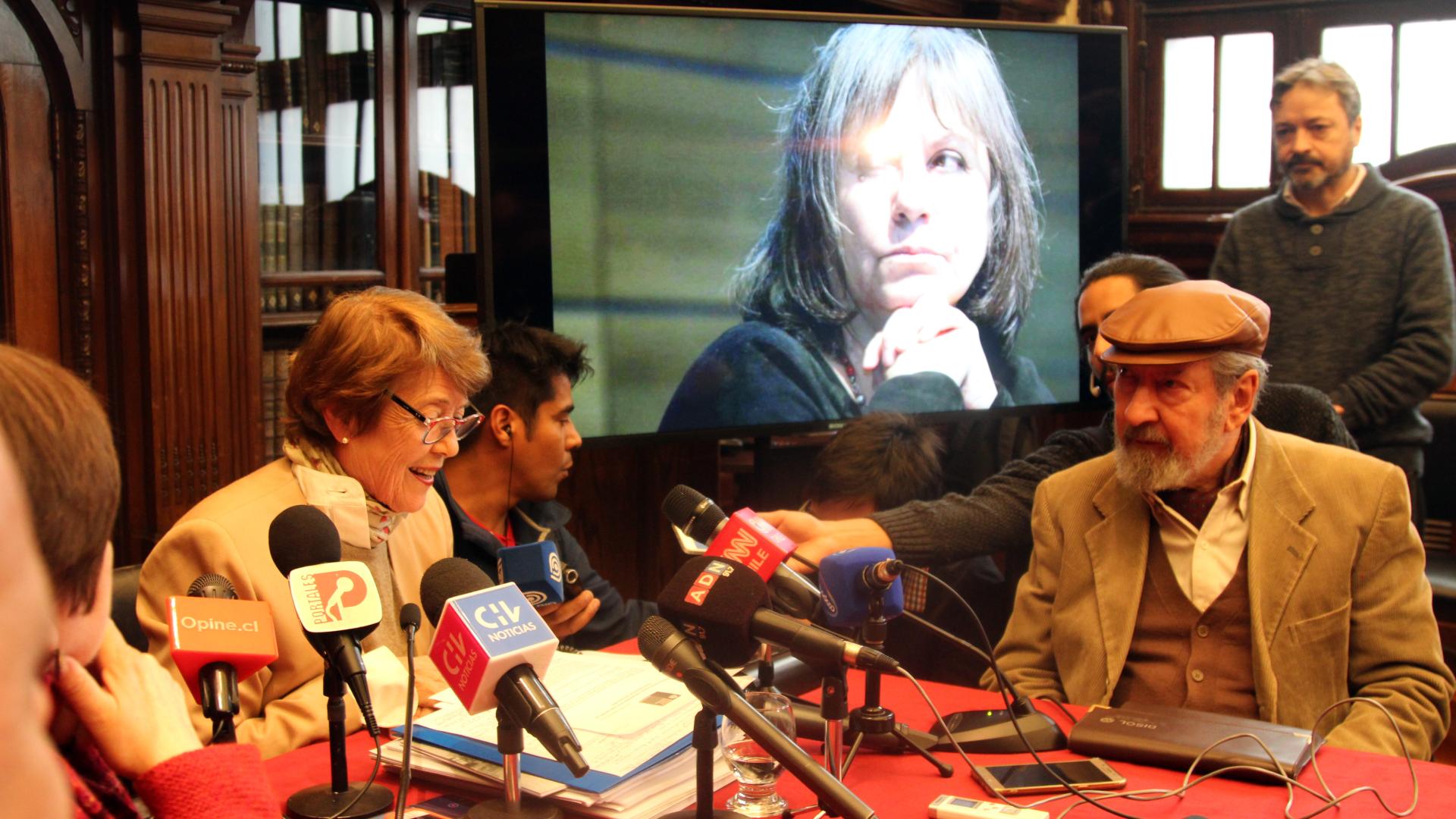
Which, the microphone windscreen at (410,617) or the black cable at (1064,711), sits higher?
the microphone windscreen at (410,617)

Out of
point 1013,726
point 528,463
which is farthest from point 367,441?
point 1013,726

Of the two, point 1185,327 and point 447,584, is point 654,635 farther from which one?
point 1185,327

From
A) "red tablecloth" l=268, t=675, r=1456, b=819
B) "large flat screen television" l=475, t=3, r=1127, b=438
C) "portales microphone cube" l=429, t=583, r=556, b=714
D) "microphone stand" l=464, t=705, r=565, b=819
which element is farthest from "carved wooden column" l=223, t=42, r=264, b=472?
"portales microphone cube" l=429, t=583, r=556, b=714

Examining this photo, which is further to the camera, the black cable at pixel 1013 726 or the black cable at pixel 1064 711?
the black cable at pixel 1064 711

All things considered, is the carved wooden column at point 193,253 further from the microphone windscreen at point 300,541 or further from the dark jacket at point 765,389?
the microphone windscreen at point 300,541

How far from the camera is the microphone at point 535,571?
2398 mm

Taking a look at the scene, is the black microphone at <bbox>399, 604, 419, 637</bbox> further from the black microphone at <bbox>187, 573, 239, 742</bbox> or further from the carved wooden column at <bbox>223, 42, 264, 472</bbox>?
the carved wooden column at <bbox>223, 42, 264, 472</bbox>

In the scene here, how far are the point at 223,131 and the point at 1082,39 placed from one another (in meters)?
2.52

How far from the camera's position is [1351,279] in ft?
12.9

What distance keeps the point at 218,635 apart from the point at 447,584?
0.23 metres

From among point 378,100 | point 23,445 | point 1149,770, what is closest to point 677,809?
point 1149,770

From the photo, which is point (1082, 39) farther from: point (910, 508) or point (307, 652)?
point (307, 652)

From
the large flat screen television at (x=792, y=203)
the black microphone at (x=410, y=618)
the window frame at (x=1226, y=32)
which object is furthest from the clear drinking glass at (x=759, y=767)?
the window frame at (x=1226, y=32)

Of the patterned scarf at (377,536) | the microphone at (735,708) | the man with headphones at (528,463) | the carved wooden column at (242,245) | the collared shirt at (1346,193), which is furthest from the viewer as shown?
the collared shirt at (1346,193)
